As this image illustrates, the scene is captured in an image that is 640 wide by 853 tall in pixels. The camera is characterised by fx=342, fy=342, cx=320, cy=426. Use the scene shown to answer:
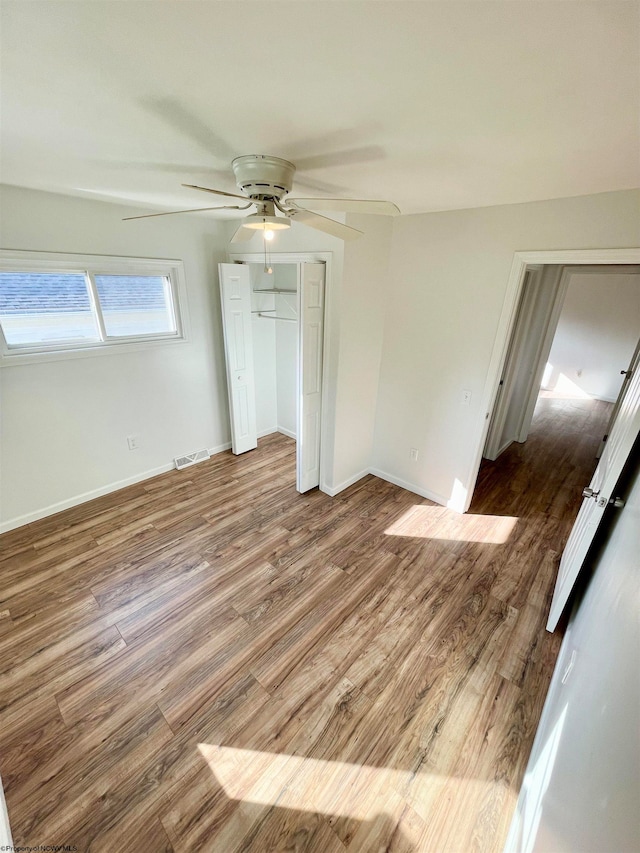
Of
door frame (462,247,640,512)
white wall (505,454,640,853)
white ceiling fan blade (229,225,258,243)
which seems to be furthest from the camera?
door frame (462,247,640,512)

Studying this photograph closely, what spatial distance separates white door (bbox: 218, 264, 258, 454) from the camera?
138 inches

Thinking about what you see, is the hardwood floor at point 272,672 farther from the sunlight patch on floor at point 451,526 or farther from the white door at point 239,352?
the white door at point 239,352

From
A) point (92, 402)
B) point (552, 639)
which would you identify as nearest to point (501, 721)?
point (552, 639)

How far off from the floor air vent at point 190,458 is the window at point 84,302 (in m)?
1.29

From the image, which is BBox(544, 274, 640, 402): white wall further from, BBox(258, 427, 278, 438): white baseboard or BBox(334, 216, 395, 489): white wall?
BBox(258, 427, 278, 438): white baseboard

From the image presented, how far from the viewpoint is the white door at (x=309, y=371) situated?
2.77 m

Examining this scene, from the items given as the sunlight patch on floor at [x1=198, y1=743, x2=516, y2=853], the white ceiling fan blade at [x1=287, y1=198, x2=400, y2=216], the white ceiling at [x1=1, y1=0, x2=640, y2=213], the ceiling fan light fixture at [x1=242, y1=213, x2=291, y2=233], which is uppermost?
the white ceiling at [x1=1, y1=0, x2=640, y2=213]

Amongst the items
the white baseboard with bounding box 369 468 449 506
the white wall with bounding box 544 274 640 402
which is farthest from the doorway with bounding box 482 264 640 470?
the white baseboard with bounding box 369 468 449 506

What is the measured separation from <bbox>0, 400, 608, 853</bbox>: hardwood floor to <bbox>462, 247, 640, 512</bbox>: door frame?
0.88 meters

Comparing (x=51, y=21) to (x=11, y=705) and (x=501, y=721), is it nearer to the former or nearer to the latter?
(x=11, y=705)

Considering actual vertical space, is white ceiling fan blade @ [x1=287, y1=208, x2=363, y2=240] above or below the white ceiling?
below

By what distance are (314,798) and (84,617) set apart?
1693 millimetres

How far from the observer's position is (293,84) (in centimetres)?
97

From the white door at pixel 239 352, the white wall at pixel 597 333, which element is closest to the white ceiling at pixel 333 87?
the white door at pixel 239 352
